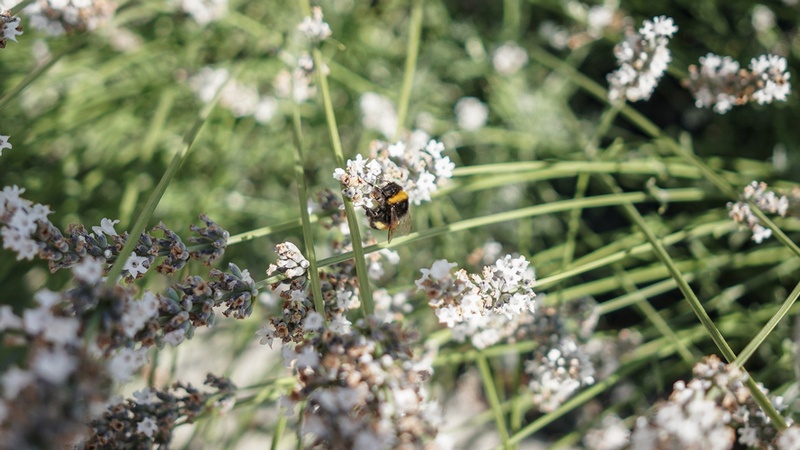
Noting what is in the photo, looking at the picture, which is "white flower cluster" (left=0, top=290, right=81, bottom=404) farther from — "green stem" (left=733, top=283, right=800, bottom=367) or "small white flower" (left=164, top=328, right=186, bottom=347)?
"green stem" (left=733, top=283, right=800, bottom=367)

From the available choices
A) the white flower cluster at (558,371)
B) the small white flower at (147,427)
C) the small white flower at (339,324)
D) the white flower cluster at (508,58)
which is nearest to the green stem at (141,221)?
the small white flower at (147,427)

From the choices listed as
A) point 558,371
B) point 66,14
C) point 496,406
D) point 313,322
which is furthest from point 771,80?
point 66,14

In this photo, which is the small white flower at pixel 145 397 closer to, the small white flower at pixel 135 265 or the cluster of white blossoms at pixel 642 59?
the small white flower at pixel 135 265

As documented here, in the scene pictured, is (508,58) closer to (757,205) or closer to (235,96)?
(235,96)

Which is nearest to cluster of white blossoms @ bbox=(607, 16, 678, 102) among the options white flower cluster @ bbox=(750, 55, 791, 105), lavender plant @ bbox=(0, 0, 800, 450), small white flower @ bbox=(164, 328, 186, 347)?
lavender plant @ bbox=(0, 0, 800, 450)

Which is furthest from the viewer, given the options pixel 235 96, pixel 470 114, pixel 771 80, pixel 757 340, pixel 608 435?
pixel 470 114

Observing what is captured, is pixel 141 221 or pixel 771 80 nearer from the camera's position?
pixel 141 221
